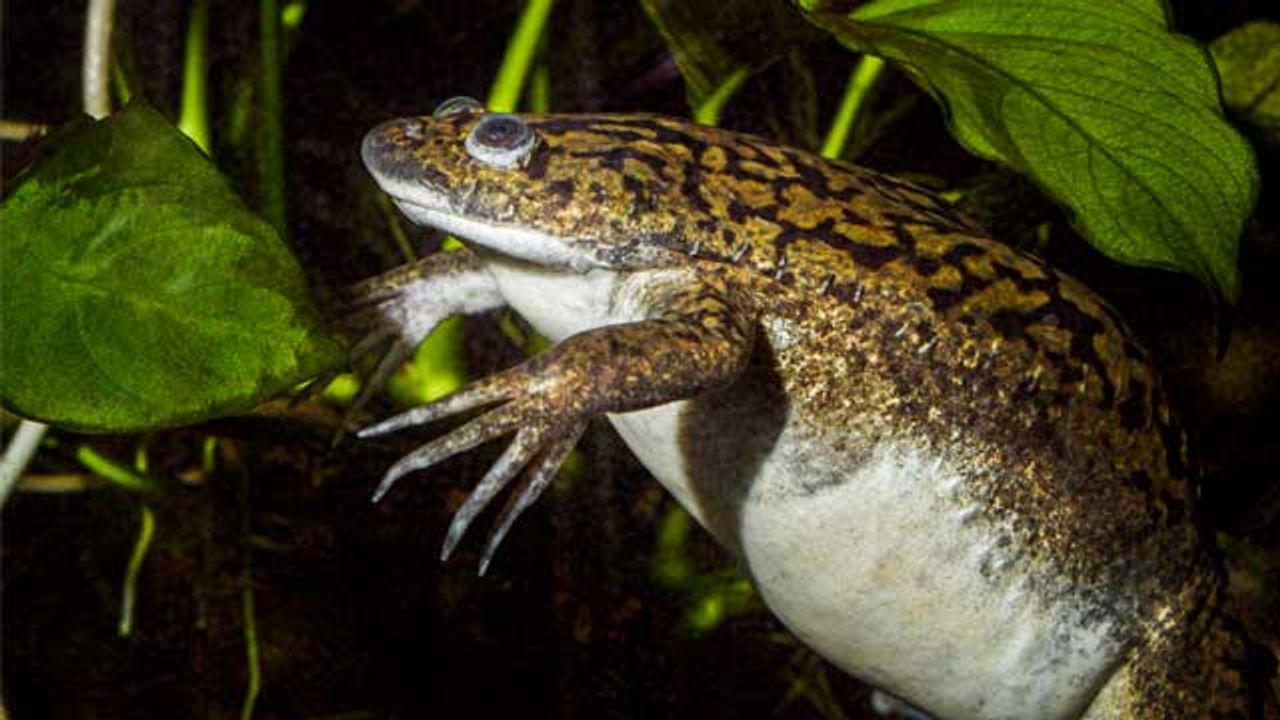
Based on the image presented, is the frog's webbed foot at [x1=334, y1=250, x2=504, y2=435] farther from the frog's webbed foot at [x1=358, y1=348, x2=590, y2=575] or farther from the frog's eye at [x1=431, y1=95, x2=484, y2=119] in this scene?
the frog's webbed foot at [x1=358, y1=348, x2=590, y2=575]

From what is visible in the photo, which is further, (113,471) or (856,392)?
(113,471)

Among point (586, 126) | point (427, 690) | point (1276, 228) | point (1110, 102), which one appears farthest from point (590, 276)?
point (1276, 228)

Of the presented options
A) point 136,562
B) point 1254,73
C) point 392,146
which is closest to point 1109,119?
point 392,146

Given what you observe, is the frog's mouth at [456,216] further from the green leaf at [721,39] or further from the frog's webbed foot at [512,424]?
the green leaf at [721,39]

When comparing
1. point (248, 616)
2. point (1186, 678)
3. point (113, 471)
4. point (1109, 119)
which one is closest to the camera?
point (1109, 119)

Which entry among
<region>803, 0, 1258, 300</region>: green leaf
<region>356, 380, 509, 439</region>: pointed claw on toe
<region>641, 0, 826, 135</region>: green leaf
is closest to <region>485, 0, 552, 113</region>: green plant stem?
<region>641, 0, 826, 135</region>: green leaf

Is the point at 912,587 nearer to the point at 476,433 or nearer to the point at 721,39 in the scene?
the point at 476,433
